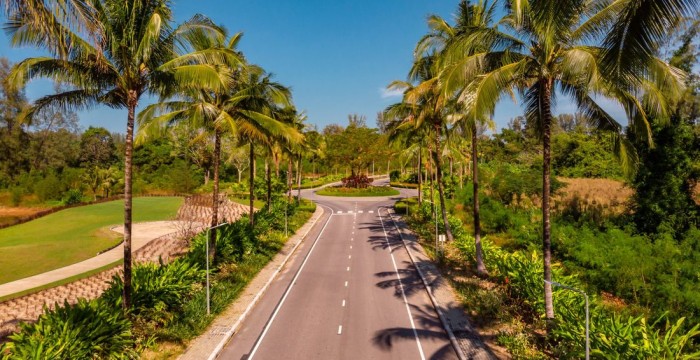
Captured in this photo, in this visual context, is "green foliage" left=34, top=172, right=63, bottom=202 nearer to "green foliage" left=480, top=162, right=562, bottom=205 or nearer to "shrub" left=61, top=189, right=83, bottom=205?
"shrub" left=61, top=189, right=83, bottom=205

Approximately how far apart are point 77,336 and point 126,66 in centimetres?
819

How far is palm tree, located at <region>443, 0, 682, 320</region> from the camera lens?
10.5m

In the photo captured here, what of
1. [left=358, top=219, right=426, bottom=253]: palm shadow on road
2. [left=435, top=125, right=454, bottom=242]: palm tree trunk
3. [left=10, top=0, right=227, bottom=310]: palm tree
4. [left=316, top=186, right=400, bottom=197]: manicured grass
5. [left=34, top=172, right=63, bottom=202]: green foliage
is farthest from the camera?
[left=316, top=186, right=400, bottom=197]: manicured grass

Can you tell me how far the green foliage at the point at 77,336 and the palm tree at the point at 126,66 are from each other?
3.85 ft

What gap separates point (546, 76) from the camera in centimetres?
1271

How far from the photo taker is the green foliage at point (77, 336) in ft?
32.8

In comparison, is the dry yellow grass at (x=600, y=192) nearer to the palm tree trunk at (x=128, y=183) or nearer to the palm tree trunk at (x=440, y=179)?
the palm tree trunk at (x=440, y=179)

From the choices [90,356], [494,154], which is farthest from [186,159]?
[90,356]

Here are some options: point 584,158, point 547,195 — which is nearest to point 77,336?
point 547,195

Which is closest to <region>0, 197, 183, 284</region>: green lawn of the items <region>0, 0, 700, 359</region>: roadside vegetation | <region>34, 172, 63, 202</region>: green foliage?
<region>0, 0, 700, 359</region>: roadside vegetation

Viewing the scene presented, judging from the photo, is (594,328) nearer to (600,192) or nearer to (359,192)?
(600,192)

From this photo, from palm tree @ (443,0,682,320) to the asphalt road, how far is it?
5.36 m

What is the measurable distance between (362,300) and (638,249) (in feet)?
51.5

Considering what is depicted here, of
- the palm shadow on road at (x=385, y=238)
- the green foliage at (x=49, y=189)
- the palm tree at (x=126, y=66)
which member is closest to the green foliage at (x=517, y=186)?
the palm shadow on road at (x=385, y=238)
